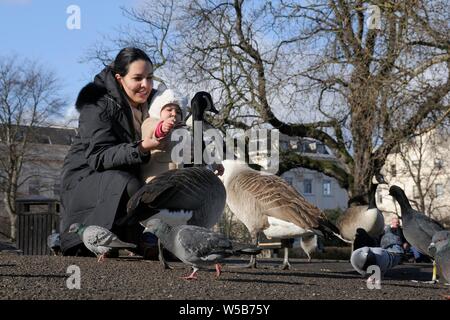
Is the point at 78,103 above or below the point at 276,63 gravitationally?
below

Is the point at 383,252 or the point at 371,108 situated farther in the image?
the point at 371,108

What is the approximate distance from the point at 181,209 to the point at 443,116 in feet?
40.1

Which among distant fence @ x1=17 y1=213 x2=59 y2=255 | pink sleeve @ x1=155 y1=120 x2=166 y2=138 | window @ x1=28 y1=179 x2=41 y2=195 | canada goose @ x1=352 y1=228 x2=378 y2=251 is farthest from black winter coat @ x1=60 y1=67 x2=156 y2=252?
window @ x1=28 y1=179 x2=41 y2=195

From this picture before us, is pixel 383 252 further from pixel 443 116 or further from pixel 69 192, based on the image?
pixel 443 116

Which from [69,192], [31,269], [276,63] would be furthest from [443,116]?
[31,269]

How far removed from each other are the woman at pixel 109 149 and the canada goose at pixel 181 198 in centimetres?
52

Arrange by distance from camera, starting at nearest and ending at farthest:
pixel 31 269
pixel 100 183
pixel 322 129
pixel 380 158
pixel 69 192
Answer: pixel 31 269 → pixel 100 183 → pixel 69 192 → pixel 380 158 → pixel 322 129

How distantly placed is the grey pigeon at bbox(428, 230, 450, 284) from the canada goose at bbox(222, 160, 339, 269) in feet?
3.27

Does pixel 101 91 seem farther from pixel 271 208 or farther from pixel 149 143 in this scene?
pixel 271 208

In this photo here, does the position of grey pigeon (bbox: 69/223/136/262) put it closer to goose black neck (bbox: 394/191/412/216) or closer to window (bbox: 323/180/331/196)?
goose black neck (bbox: 394/191/412/216)

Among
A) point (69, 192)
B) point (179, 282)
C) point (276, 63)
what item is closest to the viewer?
point (179, 282)

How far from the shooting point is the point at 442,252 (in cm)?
693

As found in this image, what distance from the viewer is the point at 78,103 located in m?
7.75

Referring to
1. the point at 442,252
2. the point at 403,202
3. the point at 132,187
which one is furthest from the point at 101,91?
the point at 403,202
